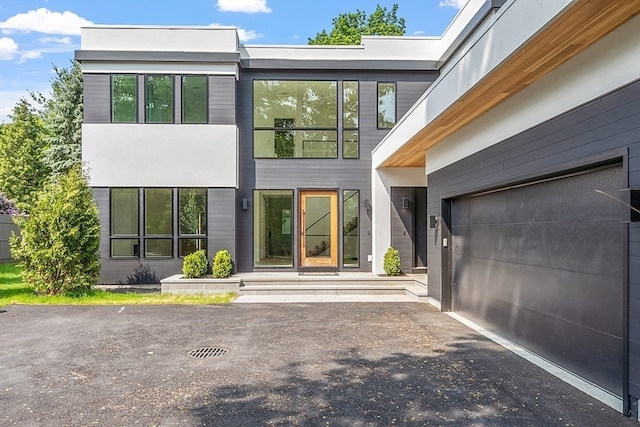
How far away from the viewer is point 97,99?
974 centimetres

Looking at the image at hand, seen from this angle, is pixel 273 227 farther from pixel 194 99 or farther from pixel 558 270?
pixel 558 270

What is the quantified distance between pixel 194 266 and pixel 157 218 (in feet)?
5.50

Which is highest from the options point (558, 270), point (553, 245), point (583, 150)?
point (583, 150)

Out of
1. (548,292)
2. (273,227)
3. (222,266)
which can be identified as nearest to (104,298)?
(222,266)

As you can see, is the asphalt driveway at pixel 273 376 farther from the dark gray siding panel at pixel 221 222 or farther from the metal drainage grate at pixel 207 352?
the dark gray siding panel at pixel 221 222

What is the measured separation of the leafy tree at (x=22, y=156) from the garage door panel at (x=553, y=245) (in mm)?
19984

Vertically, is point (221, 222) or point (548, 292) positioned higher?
point (221, 222)

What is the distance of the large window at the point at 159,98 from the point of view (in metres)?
9.77

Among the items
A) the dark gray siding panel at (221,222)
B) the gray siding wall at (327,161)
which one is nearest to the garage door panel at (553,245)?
the gray siding wall at (327,161)

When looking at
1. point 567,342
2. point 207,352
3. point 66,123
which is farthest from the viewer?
point 66,123

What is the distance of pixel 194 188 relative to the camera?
31.9 feet

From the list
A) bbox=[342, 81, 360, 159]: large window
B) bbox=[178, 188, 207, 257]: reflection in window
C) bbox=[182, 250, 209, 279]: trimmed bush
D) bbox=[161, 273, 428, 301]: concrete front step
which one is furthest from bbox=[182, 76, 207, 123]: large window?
bbox=[161, 273, 428, 301]: concrete front step

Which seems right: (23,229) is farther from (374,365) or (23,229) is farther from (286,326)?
(374,365)

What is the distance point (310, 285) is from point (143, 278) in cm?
391
